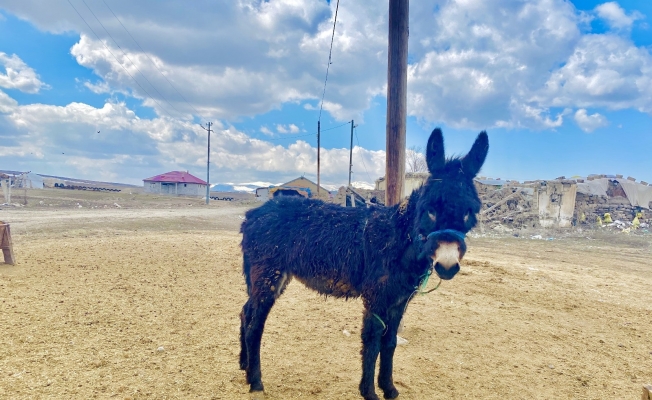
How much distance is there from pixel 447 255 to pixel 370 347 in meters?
1.32

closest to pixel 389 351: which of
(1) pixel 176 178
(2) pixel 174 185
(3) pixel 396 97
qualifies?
(3) pixel 396 97

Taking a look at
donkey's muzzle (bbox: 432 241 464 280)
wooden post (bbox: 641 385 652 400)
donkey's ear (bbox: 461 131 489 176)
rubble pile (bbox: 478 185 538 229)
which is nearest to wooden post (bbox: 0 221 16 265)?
donkey's muzzle (bbox: 432 241 464 280)

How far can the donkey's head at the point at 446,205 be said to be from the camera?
272 centimetres

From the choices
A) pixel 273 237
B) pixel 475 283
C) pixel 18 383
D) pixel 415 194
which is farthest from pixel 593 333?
pixel 18 383

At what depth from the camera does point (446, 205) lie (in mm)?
2855

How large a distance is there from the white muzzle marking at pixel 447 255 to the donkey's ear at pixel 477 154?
2.83 feet

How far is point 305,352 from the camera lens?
456cm

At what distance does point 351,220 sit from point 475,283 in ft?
18.7

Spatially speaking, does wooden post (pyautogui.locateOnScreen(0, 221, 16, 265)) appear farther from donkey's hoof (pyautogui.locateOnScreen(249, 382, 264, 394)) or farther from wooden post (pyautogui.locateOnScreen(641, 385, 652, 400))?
wooden post (pyautogui.locateOnScreen(641, 385, 652, 400))

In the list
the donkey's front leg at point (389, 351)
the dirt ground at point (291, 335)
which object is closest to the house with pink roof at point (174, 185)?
the dirt ground at point (291, 335)

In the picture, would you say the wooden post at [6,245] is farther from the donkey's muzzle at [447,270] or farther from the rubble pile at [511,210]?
the rubble pile at [511,210]

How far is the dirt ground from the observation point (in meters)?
3.73

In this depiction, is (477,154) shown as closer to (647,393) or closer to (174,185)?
(647,393)

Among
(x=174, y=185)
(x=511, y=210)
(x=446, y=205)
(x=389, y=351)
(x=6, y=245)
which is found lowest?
(x=389, y=351)
